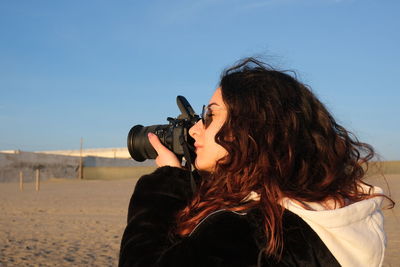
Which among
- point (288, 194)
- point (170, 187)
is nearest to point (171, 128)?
point (170, 187)

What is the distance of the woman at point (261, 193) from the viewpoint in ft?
3.56

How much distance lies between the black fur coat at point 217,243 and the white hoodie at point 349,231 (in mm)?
19

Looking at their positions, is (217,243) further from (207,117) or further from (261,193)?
(207,117)

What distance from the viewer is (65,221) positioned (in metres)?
8.94

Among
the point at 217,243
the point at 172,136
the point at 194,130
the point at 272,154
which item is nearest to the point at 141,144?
the point at 172,136

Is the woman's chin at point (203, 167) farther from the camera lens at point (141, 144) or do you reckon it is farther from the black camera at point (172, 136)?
the camera lens at point (141, 144)

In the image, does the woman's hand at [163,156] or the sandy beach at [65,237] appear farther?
the sandy beach at [65,237]

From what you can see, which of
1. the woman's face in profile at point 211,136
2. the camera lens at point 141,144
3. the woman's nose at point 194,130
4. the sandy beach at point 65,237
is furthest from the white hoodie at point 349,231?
the sandy beach at point 65,237

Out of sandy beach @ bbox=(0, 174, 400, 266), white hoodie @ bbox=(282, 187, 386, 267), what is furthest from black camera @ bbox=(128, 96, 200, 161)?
sandy beach @ bbox=(0, 174, 400, 266)

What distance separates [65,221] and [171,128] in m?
7.94

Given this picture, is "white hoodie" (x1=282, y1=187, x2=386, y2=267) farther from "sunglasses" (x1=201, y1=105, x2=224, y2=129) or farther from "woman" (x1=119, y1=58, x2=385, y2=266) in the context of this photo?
"sunglasses" (x1=201, y1=105, x2=224, y2=129)

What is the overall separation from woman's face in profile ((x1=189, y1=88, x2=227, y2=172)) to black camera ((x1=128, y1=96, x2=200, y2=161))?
8 centimetres

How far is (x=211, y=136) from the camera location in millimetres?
1376

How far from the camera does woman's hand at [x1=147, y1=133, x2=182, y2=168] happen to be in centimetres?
146
